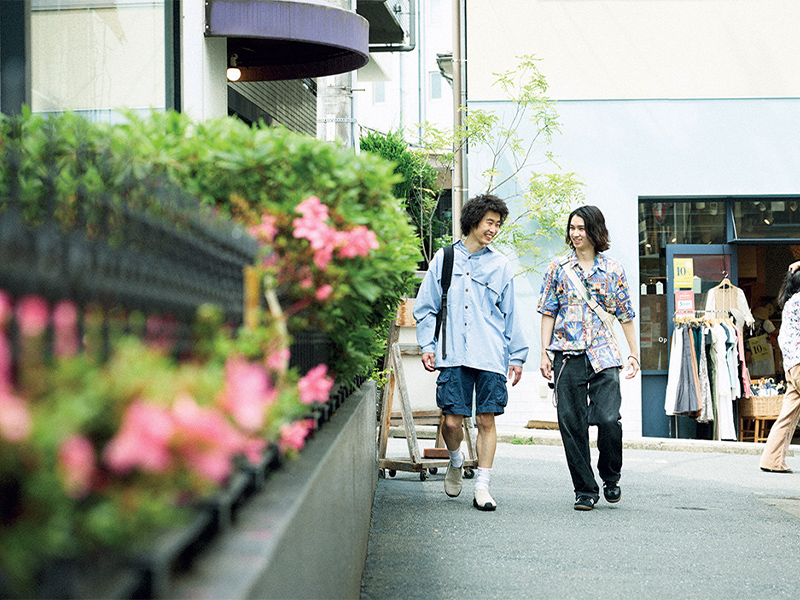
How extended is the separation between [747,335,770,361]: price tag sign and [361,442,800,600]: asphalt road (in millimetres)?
5908

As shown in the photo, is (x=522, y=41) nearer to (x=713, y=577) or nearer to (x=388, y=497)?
(x=388, y=497)

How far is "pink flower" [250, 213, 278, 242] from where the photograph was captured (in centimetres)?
300

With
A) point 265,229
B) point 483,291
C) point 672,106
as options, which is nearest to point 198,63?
point 483,291

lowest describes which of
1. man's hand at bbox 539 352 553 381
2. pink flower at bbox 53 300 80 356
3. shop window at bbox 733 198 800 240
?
man's hand at bbox 539 352 553 381

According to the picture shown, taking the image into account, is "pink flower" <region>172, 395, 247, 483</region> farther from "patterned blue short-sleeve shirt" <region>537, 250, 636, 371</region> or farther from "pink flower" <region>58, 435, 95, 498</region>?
"patterned blue short-sleeve shirt" <region>537, 250, 636, 371</region>

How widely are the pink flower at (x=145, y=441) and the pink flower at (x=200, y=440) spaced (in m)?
0.01

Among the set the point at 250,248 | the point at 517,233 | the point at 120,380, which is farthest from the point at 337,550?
the point at 517,233

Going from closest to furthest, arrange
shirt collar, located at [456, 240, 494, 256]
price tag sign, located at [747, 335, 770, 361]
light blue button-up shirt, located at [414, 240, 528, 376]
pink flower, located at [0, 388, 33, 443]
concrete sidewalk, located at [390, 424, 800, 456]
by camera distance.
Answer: pink flower, located at [0, 388, 33, 443] < light blue button-up shirt, located at [414, 240, 528, 376] < shirt collar, located at [456, 240, 494, 256] < concrete sidewalk, located at [390, 424, 800, 456] < price tag sign, located at [747, 335, 770, 361]

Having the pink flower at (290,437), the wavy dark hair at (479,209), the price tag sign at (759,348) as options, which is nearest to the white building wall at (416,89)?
the price tag sign at (759,348)

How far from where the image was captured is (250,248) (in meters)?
2.60

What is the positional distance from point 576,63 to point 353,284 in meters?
11.9

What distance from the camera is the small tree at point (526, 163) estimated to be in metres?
13.5

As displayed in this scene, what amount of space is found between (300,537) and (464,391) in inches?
174

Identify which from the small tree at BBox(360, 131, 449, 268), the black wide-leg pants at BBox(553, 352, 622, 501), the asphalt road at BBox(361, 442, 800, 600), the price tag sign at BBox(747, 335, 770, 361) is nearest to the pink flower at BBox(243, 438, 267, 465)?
the asphalt road at BBox(361, 442, 800, 600)
